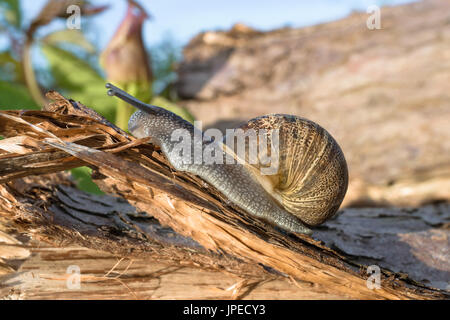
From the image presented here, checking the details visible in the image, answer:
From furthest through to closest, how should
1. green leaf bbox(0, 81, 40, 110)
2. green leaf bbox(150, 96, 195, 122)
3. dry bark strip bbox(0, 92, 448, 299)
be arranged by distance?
green leaf bbox(150, 96, 195, 122)
green leaf bbox(0, 81, 40, 110)
dry bark strip bbox(0, 92, 448, 299)

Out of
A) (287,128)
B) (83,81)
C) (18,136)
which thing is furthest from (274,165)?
(83,81)

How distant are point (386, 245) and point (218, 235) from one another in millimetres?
697

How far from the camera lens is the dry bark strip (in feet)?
3.38

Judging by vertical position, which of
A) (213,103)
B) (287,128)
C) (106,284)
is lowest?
(106,284)

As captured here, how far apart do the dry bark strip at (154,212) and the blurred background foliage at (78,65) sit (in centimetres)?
211

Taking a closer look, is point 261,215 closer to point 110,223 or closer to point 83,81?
point 110,223

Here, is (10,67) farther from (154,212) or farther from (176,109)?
A: (154,212)

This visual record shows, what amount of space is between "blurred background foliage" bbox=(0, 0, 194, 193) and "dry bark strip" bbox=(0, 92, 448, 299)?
2114 mm

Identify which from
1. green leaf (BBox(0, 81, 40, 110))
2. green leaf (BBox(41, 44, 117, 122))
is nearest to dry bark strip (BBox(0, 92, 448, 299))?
green leaf (BBox(0, 81, 40, 110))

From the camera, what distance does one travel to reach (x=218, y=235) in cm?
111

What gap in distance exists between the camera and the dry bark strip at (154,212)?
3.38ft

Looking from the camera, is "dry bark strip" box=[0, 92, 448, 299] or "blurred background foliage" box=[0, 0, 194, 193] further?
"blurred background foliage" box=[0, 0, 194, 193]

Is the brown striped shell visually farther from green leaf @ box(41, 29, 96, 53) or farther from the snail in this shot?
green leaf @ box(41, 29, 96, 53)

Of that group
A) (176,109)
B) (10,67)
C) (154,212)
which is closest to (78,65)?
(10,67)
